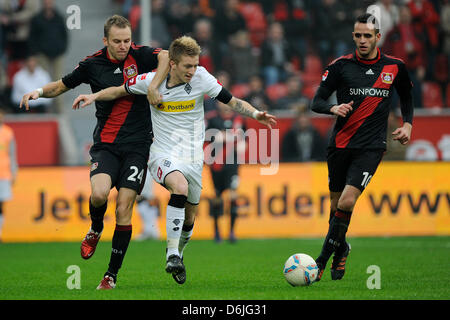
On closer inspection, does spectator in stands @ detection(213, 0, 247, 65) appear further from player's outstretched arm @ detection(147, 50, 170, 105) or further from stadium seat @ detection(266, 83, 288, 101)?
player's outstretched arm @ detection(147, 50, 170, 105)

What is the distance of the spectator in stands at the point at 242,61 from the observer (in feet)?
62.2

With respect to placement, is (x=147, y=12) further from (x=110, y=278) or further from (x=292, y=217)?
(x=110, y=278)

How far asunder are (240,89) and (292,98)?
1155mm

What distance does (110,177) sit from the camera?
327 inches

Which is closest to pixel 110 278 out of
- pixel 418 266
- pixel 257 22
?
pixel 418 266

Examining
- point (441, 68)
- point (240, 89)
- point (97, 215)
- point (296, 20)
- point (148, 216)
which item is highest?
point (296, 20)

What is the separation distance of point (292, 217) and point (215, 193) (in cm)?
158

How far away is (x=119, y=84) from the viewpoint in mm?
8586

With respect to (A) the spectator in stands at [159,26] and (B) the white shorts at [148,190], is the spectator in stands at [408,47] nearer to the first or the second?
(A) the spectator in stands at [159,26]

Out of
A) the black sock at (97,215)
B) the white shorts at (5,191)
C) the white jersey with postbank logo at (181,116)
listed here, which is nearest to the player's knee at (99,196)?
the black sock at (97,215)

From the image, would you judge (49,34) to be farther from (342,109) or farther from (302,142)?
(342,109)

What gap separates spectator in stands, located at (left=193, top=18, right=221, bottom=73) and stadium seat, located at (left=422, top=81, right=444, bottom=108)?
460 centimetres

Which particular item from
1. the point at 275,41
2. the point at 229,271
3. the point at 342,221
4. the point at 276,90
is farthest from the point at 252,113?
the point at 275,41

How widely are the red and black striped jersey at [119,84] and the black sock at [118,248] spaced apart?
899 millimetres
